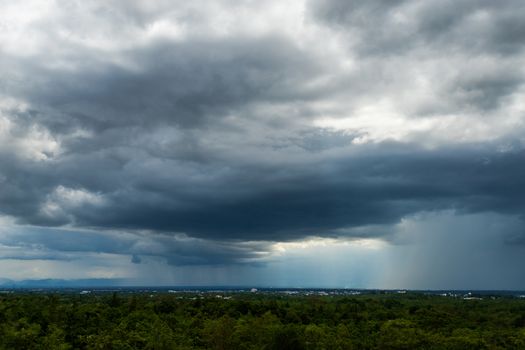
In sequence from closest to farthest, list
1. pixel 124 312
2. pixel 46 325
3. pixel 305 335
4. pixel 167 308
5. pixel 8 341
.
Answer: pixel 8 341 → pixel 305 335 → pixel 46 325 → pixel 124 312 → pixel 167 308

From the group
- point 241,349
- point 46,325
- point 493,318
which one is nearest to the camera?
point 241,349

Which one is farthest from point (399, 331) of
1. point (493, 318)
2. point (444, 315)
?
point (493, 318)

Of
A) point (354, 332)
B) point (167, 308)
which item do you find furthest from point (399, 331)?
point (167, 308)

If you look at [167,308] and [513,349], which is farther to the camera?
[167,308]

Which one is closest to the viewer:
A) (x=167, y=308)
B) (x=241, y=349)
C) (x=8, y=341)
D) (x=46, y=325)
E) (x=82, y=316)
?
(x=8, y=341)

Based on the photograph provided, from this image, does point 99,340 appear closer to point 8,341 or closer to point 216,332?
point 8,341

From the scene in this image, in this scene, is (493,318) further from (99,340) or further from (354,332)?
(99,340)

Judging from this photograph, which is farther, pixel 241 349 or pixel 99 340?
pixel 241 349

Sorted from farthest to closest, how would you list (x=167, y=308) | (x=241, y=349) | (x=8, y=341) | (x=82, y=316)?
(x=167, y=308)
(x=82, y=316)
(x=241, y=349)
(x=8, y=341)
